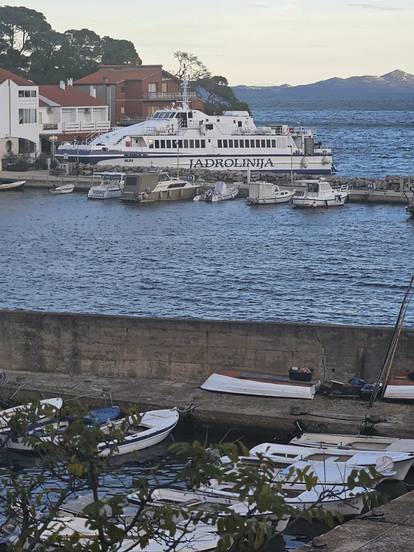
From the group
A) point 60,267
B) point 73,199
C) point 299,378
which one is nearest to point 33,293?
point 60,267

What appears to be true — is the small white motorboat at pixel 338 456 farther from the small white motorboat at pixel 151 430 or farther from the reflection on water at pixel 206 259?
the reflection on water at pixel 206 259

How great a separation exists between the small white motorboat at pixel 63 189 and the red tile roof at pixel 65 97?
1658 centimetres

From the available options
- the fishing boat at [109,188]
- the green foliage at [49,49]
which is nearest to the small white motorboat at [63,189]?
the fishing boat at [109,188]

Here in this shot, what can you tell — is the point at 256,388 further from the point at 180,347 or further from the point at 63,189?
the point at 63,189

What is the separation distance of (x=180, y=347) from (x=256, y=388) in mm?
1947

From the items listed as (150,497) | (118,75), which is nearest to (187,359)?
(150,497)

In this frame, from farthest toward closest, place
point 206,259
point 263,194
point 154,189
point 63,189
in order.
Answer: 1. point 63,189
2. point 154,189
3. point 263,194
4. point 206,259

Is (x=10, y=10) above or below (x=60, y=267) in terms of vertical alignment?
above

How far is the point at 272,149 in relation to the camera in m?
85.6

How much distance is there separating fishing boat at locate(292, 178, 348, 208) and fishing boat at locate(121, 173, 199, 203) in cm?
726

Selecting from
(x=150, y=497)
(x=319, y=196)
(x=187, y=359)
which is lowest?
(x=319, y=196)

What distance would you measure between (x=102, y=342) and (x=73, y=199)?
48.3m

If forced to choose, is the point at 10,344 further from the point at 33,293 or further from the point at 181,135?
the point at 181,135

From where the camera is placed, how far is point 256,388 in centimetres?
2395
